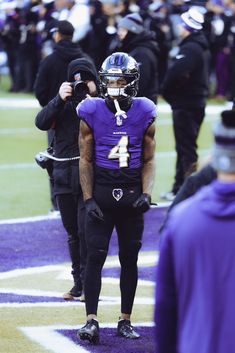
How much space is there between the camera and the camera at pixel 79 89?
7.55 metres

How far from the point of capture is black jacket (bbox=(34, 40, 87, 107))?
983cm

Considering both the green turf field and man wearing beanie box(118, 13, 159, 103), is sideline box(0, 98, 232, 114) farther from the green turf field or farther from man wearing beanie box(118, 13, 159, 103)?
man wearing beanie box(118, 13, 159, 103)

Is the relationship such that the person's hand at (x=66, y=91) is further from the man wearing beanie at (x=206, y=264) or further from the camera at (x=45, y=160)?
the man wearing beanie at (x=206, y=264)

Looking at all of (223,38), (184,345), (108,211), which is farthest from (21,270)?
(223,38)

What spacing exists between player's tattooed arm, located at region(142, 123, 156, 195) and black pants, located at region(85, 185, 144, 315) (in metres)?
0.07

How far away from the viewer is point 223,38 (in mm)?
23141

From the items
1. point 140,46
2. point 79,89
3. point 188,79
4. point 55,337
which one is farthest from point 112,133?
point 188,79

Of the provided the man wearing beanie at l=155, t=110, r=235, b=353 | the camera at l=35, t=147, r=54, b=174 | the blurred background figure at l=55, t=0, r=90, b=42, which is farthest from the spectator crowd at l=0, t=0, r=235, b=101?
the man wearing beanie at l=155, t=110, r=235, b=353

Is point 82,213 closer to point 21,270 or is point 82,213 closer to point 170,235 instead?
point 21,270

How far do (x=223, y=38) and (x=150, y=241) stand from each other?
1336 cm

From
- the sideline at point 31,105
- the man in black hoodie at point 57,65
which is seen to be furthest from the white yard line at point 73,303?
the sideline at point 31,105

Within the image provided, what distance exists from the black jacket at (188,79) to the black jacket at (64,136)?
14.3ft

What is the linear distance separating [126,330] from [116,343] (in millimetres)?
138

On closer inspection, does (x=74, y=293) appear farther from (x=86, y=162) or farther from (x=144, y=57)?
(x=144, y=57)
